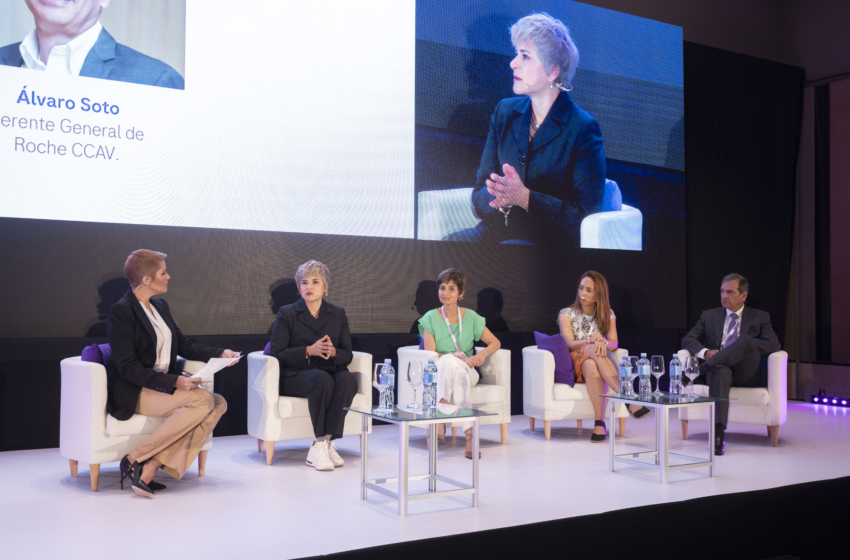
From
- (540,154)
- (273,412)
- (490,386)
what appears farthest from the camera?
(540,154)

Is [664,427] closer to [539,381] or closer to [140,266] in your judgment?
[539,381]

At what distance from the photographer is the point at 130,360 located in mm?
3533

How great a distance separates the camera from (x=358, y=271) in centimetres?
544

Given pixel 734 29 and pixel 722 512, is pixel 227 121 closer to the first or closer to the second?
pixel 722 512

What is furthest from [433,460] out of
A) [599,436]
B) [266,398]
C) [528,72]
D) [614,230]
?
[528,72]

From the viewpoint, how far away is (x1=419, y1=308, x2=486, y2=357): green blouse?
4906 millimetres

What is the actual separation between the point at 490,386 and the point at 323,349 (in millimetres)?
1181

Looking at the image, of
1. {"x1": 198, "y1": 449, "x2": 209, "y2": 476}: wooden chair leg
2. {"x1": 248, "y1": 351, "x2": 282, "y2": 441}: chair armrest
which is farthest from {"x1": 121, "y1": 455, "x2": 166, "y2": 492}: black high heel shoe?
{"x1": 248, "y1": 351, "x2": 282, "y2": 441}: chair armrest

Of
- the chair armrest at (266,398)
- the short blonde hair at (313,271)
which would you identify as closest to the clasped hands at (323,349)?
the chair armrest at (266,398)

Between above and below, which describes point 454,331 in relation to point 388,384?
above

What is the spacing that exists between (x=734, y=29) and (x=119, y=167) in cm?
601

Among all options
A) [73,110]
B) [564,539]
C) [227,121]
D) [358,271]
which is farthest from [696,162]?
[564,539]

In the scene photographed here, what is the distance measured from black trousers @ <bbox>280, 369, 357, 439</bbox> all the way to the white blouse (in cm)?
72

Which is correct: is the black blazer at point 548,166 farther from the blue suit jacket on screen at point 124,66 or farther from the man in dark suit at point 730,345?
the blue suit jacket on screen at point 124,66
